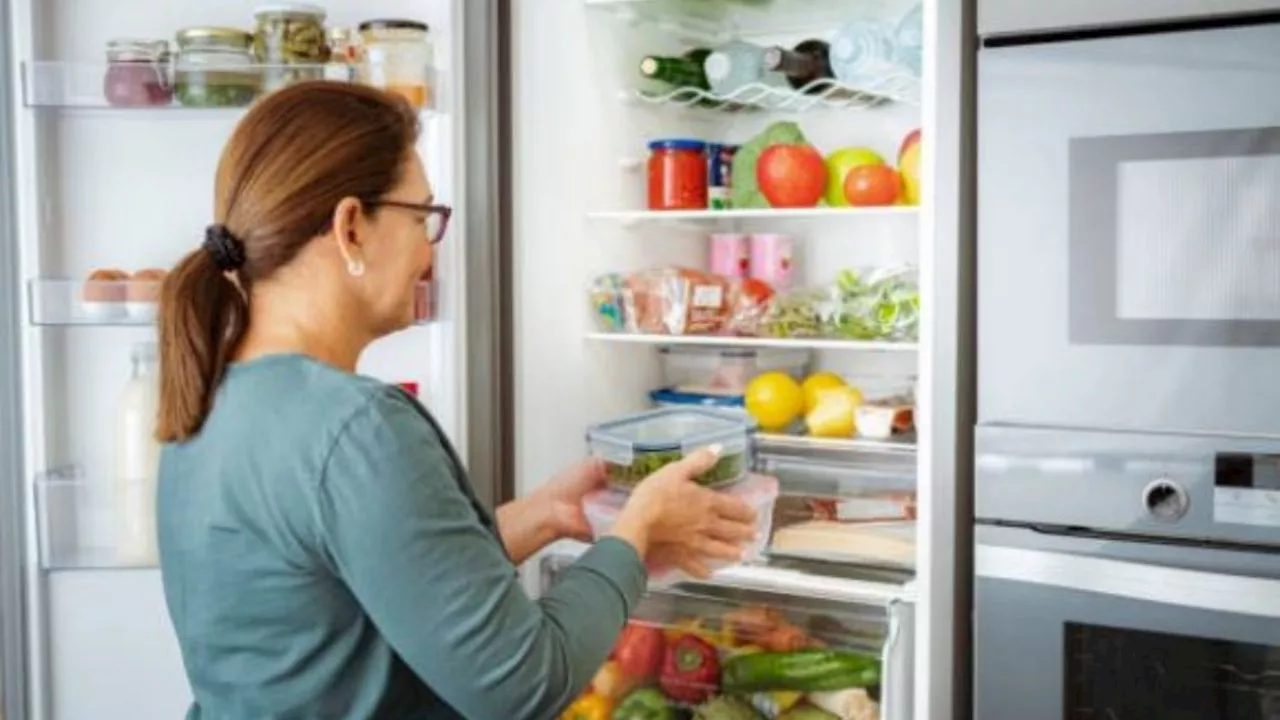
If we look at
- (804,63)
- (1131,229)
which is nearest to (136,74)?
(804,63)

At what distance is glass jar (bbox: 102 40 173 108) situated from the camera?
1906 millimetres

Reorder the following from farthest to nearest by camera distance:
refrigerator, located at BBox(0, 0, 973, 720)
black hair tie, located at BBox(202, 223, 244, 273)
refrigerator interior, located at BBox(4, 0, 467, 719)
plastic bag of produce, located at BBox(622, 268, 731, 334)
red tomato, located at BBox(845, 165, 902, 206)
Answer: plastic bag of produce, located at BBox(622, 268, 731, 334)
red tomato, located at BBox(845, 165, 902, 206)
refrigerator interior, located at BBox(4, 0, 467, 719)
refrigerator, located at BBox(0, 0, 973, 720)
black hair tie, located at BBox(202, 223, 244, 273)

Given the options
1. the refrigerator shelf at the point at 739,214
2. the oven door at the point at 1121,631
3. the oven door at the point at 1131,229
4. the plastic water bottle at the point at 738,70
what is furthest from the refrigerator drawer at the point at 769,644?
the plastic water bottle at the point at 738,70

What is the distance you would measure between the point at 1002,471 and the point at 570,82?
939 mm

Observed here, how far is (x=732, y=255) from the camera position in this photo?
2.40 metres

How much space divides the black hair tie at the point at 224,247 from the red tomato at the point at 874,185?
117 cm

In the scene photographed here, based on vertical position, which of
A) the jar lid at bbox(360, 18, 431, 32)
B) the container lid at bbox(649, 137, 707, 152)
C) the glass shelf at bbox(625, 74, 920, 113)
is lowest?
the container lid at bbox(649, 137, 707, 152)

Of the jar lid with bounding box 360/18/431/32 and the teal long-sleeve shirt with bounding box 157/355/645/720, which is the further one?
the jar lid with bounding box 360/18/431/32

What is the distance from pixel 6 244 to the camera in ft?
6.32

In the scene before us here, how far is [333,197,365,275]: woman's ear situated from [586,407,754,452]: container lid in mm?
431

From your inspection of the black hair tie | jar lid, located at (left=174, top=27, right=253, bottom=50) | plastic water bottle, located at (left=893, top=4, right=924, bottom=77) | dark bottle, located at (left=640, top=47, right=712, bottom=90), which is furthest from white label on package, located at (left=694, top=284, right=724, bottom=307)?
the black hair tie

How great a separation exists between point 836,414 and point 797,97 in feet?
1.75

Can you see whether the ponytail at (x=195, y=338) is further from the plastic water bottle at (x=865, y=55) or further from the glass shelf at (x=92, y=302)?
the plastic water bottle at (x=865, y=55)

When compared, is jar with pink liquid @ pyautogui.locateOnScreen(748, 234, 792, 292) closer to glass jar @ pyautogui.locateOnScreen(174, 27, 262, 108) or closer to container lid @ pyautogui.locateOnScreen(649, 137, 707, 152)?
container lid @ pyautogui.locateOnScreen(649, 137, 707, 152)
